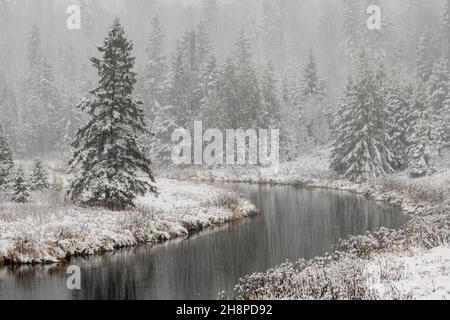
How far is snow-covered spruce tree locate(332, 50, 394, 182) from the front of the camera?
4822cm

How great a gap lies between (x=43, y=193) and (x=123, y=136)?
7.67 metres

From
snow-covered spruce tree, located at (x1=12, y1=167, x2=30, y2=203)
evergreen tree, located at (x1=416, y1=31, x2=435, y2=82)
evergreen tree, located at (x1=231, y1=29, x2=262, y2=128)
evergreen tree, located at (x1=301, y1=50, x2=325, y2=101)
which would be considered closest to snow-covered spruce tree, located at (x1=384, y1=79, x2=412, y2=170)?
evergreen tree, located at (x1=231, y1=29, x2=262, y2=128)

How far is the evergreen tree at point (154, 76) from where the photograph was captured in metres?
75.0

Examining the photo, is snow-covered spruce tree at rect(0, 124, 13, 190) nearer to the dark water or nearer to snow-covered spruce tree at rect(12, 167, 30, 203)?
snow-covered spruce tree at rect(12, 167, 30, 203)

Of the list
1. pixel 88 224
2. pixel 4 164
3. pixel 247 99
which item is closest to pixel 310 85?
pixel 247 99

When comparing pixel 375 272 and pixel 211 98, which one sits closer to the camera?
pixel 375 272

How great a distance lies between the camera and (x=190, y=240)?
74.2 ft

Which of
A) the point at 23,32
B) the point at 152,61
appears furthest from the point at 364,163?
the point at 23,32

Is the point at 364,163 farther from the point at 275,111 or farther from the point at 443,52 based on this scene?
the point at 443,52

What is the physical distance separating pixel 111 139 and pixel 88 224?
582 cm

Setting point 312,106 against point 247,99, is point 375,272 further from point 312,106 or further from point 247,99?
point 312,106

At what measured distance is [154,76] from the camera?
78750 millimetres

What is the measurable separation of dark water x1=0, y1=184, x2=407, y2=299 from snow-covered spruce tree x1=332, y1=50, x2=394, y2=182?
1659cm

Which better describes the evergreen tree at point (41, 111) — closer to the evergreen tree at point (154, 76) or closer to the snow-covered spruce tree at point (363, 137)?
the evergreen tree at point (154, 76)
